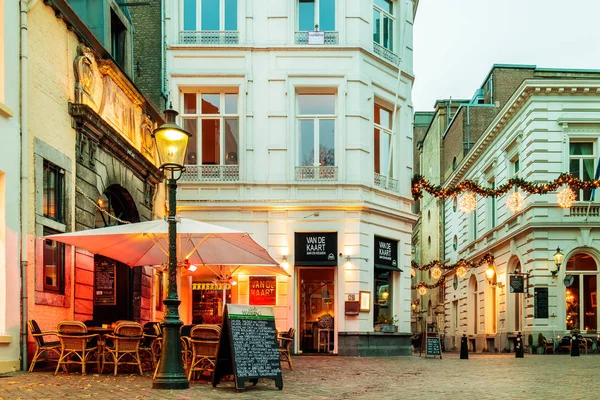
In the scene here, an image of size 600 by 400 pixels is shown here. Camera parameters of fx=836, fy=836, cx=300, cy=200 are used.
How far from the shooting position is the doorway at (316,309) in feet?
83.9

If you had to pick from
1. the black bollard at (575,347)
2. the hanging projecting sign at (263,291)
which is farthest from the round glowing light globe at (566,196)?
the hanging projecting sign at (263,291)

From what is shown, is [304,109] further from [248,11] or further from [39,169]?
[39,169]

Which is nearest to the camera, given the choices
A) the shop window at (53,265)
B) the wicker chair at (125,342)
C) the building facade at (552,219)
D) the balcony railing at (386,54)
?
the wicker chair at (125,342)

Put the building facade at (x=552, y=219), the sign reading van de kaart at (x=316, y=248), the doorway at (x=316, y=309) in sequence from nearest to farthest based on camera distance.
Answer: the sign reading van de kaart at (x=316, y=248) < the doorway at (x=316, y=309) < the building facade at (x=552, y=219)

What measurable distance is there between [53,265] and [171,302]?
460 cm

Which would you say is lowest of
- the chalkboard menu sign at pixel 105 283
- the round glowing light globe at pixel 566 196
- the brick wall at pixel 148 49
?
the chalkboard menu sign at pixel 105 283

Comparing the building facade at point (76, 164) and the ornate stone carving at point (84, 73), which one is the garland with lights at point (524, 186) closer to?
the building facade at point (76, 164)

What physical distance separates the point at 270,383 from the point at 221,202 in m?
12.6

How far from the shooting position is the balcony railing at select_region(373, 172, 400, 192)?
87.8ft

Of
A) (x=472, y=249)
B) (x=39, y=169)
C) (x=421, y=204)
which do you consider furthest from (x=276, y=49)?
(x=421, y=204)

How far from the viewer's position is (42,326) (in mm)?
14859

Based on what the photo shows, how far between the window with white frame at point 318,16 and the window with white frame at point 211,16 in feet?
6.94

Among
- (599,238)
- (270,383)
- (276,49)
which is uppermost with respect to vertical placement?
(276,49)

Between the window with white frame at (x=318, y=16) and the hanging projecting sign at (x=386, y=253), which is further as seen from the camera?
the hanging projecting sign at (x=386, y=253)
